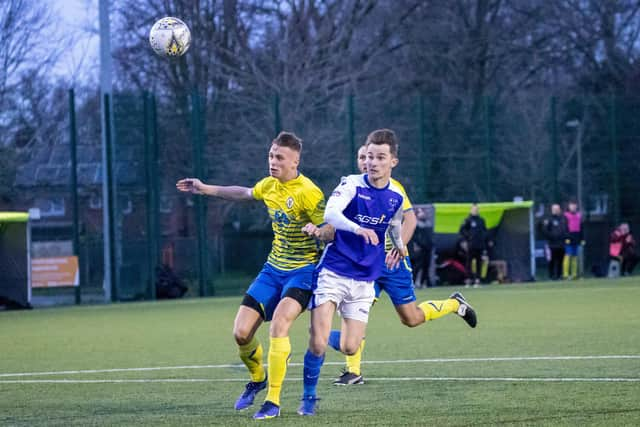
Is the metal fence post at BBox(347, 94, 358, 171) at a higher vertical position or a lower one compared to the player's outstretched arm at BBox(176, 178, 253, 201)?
higher

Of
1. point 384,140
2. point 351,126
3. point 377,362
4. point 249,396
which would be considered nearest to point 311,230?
point 384,140

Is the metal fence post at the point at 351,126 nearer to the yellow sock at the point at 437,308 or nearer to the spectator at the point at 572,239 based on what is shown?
the spectator at the point at 572,239

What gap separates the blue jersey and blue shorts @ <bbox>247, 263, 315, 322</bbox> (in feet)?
0.42

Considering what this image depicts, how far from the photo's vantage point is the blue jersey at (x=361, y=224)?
7.87 m

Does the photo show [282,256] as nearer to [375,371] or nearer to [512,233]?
[375,371]

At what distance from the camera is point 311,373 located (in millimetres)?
7562

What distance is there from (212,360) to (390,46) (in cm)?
2530

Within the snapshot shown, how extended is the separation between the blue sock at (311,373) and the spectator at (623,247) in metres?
19.5

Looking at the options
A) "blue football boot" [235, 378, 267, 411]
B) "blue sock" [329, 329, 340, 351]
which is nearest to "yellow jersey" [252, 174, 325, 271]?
"blue football boot" [235, 378, 267, 411]

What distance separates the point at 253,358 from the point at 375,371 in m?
2.09

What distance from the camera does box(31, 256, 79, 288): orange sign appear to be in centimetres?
2195

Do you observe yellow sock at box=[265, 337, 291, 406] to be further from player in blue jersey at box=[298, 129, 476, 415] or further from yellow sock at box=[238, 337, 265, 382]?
yellow sock at box=[238, 337, 265, 382]

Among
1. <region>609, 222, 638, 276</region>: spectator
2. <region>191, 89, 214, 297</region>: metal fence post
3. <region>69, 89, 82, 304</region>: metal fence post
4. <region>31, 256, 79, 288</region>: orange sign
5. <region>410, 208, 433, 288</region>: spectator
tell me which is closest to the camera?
<region>31, 256, 79, 288</region>: orange sign

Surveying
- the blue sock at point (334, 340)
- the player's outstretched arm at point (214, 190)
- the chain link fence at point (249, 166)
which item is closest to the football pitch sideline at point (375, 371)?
the blue sock at point (334, 340)
